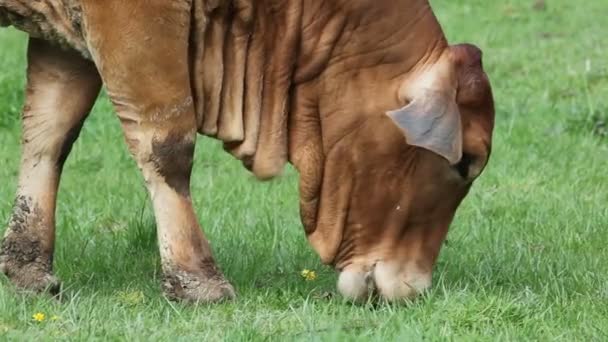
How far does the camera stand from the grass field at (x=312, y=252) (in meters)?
5.63

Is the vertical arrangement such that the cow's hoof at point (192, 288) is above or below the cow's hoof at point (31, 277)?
below

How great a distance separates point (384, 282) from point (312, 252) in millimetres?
1073

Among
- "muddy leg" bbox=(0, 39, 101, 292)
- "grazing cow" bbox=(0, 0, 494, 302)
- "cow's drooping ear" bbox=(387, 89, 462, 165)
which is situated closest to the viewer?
"cow's drooping ear" bbox=(387, 89, 462, 165)

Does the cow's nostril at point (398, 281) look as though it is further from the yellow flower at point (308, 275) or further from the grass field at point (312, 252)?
the yellow flower at point (308, 275)

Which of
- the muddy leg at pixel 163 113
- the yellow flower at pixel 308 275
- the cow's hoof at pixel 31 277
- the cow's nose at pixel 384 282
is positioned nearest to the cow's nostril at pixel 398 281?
the cow's nose at pixel 384 282

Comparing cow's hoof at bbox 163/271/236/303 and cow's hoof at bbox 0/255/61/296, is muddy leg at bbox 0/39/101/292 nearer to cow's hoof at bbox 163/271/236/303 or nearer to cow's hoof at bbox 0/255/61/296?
cow's hoof at bbox 0/255/61/296

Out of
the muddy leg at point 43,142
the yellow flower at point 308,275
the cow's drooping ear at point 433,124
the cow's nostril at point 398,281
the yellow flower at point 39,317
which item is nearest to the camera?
the yellow flower at point 39,317

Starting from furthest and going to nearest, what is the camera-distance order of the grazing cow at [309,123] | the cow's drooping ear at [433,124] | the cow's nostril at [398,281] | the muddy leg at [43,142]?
the muddy leg at [43,142], the cow's nostril at [398,281], the grazing cow at [309,123], the cow's drooping ear at [433,124]

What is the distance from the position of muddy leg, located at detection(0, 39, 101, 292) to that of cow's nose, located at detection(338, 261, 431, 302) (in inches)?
49.5

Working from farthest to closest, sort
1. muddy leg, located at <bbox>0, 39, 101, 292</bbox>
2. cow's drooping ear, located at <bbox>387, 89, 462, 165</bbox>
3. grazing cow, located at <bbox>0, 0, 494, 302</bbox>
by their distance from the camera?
muddy leg, located at <bbox>0, 39, 101, 292</bbox> → grazing cow, located at <bbox>0, 0, 494, 302</bbox> → cow's drooping ear, located at <bbox>387, 89, 462, 165</bbox>

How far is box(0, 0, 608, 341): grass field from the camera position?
5.63 meters

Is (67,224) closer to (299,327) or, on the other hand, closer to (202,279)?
(202,279)

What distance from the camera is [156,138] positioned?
5.97m

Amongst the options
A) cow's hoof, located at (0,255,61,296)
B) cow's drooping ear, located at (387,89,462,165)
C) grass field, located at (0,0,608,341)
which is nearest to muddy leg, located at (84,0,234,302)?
grass field, located at (0,0,608,341)
